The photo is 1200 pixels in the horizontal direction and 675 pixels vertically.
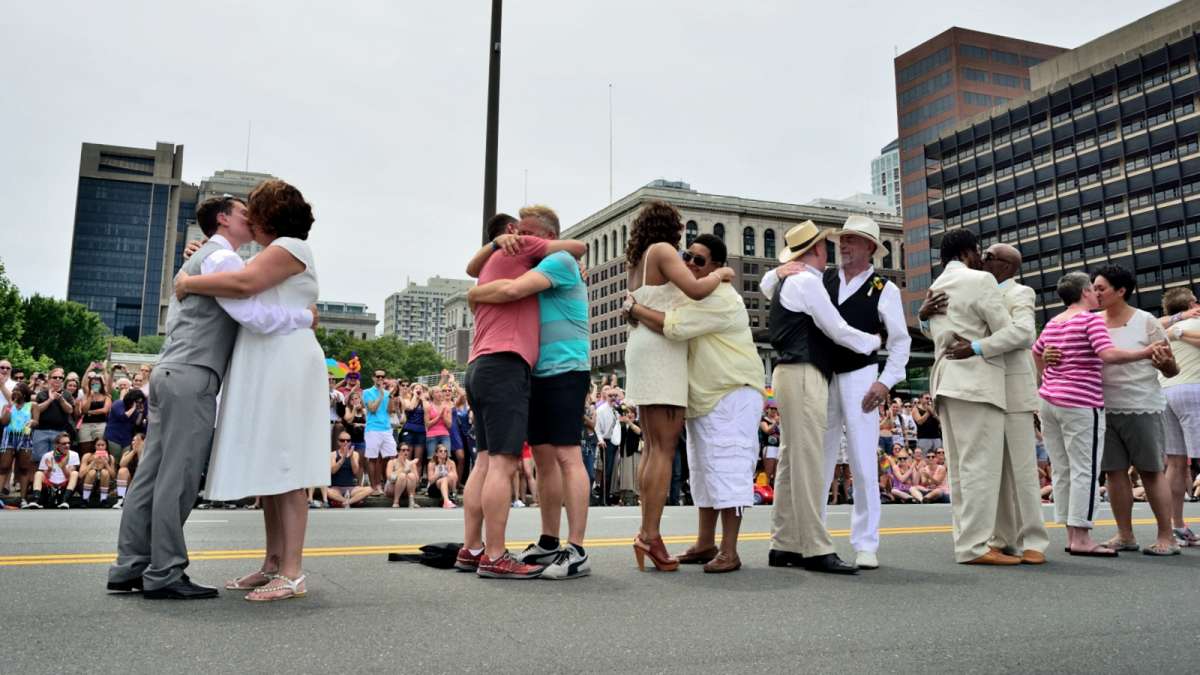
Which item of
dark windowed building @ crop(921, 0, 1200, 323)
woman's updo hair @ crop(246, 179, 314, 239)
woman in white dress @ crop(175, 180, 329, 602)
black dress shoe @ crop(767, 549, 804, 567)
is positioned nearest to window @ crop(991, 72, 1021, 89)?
dark windowed building @ crop(921, 0, 1200, 323)

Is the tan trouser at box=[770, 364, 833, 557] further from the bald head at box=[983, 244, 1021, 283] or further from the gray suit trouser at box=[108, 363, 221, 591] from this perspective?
the gray suit trouser at box=[108, 363, 221, 591]

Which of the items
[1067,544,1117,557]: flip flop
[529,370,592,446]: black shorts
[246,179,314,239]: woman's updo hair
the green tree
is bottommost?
[1067,544,1117,557]: flip flop

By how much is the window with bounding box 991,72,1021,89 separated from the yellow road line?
122602mm

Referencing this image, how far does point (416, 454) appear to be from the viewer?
15.7m

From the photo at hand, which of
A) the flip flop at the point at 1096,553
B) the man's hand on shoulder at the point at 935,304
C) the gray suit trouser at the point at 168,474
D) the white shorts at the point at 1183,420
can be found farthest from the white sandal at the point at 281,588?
the white shorts at the point at 1183,420

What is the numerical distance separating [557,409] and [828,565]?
6.18ft

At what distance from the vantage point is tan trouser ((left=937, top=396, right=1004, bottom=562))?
6000 mm

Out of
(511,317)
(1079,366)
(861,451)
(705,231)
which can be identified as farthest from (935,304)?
(705,231)

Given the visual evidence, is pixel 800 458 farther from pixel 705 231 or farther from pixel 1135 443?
pixel 705 231

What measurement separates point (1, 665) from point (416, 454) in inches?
501

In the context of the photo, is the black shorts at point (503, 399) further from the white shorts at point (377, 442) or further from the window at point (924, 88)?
the window at point (924, 88)

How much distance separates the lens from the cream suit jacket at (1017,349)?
6.16 metres

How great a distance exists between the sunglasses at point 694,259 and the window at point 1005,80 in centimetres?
12522

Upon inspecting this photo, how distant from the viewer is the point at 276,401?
4.43 meters
